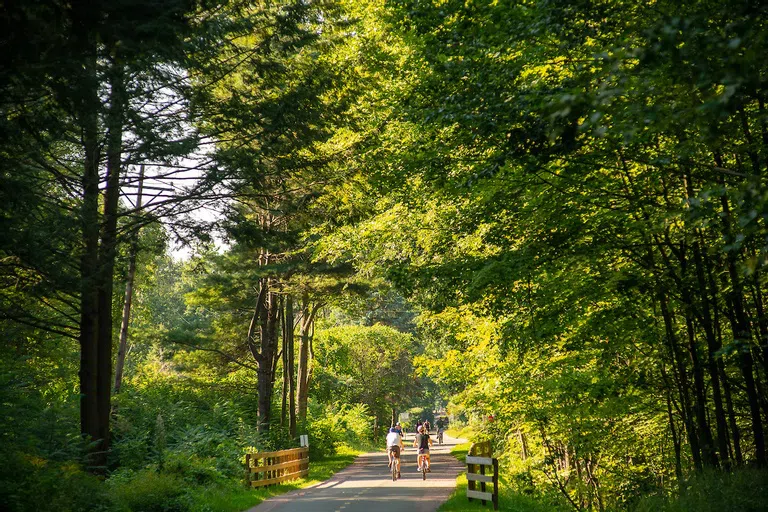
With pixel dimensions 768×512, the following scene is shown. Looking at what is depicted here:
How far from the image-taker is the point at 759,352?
31.5 feet

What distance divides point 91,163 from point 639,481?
11.8 m

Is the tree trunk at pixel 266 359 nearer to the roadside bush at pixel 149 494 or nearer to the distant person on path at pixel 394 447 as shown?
the distant person on path at pixel 394 447

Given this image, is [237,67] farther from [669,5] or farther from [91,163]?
[669,5]

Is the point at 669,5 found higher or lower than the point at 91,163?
lower

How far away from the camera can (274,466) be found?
21.3 m

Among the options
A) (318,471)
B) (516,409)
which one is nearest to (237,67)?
(516,409)

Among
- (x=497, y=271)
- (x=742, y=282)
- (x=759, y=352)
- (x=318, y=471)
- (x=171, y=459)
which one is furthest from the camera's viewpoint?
(x=318, y=471)

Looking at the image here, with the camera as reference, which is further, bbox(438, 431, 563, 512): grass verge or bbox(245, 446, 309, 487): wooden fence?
bbox(245, 446, 309, 487): wooden fence

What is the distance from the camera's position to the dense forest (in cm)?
666

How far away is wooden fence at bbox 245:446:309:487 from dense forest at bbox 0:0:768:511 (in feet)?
2.54

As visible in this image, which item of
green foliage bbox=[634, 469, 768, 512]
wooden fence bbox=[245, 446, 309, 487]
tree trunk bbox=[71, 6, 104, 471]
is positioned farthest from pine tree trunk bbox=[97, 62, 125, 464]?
green foliage bbox=[634, 469, 768, 512]

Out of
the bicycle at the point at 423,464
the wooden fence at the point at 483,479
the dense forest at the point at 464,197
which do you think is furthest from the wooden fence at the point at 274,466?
the wooden fence at the point at 483,479

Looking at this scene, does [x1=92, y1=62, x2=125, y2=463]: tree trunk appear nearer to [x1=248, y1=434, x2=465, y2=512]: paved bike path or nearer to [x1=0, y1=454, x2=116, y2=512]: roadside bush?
[x1=0, y1=454, x2=116, y2=512]: roadside bush

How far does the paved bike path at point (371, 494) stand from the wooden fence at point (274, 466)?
3.04ft
